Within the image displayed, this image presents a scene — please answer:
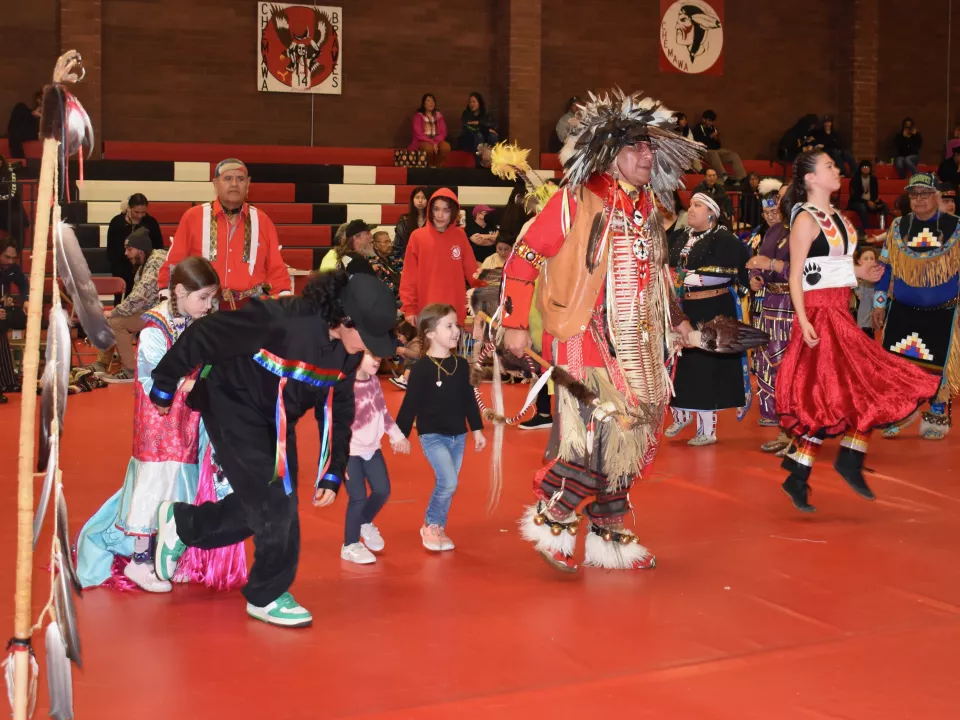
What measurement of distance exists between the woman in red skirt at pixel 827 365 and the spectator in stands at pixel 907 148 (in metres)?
12.6

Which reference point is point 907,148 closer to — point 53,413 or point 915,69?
point 915,69

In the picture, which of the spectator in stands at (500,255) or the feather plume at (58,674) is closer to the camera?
the feather plume at (58,674)

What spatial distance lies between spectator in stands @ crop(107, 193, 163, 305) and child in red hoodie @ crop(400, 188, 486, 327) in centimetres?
386

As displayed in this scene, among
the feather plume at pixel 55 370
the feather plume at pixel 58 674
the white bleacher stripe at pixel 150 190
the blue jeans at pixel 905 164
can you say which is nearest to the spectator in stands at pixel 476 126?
the white bleacher stripe at pixel 150 190

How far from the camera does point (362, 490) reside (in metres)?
4.43

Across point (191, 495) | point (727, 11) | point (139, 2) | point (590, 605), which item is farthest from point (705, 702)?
point (727, 11)

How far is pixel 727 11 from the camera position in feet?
56.4

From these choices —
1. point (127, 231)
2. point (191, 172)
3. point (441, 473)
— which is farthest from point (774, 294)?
point (191, 172)

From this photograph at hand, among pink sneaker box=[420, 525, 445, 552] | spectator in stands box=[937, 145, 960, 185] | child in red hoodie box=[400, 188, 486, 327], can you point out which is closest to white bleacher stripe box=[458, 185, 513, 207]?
spectator in stands box=[937, 145, 960, 185]

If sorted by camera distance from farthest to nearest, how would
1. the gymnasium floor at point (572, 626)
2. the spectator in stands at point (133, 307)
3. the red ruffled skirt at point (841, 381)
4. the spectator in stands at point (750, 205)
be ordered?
1. the spectator in stands at point (750, 205)
2. the spectator in stands at point (133, 307)
3. the red ruffled skirt at point (841, 381)
4. the gymnasium floor at point (572, 626)

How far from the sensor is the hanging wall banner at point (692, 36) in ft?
55.2

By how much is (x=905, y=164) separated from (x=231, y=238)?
13.4 meters

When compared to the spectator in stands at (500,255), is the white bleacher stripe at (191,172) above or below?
above

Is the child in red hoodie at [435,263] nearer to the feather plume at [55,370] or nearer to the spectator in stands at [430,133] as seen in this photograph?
the feather plume at [55,370]
